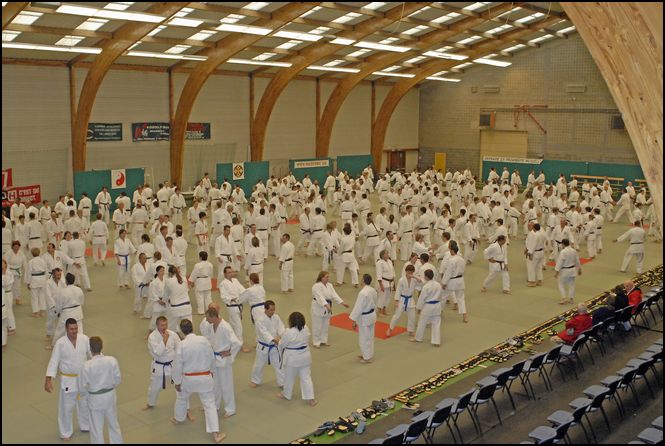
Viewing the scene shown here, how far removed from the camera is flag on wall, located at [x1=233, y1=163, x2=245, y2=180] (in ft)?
→ 99.7

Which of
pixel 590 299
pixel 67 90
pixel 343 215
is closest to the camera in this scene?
pixel 590 299

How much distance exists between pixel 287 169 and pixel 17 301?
21.1 m

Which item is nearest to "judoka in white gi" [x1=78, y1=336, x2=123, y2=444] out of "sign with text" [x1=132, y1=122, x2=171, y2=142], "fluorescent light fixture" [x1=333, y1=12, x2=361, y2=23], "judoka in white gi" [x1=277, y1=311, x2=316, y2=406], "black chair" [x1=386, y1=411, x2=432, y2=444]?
"judoka in white gi" [x1=277, y1=311, x2=316, y2=406]

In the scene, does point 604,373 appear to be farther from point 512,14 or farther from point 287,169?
point 287,169

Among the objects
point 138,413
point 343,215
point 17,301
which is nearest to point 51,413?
point 138,413

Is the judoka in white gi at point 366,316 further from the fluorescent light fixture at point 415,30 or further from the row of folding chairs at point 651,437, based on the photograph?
the fluorescent light fixture at point 415,30

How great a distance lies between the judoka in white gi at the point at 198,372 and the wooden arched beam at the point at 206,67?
48.2 feet

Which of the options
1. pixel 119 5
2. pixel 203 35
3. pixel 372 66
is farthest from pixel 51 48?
pixel 372 66

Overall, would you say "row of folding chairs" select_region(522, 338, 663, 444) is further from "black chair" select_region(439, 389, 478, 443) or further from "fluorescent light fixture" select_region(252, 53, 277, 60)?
"fluorescent light fixture" select_region(252, 53, 277, 60)

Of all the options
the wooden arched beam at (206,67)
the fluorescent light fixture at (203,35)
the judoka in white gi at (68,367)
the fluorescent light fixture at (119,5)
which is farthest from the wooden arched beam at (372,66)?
the judoka in white gi at (68,367)

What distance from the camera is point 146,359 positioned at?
11094mm

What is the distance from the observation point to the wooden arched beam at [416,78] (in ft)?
99.3

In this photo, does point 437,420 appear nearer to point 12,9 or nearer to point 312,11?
point 12,9

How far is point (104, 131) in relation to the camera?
27172 millimetres
